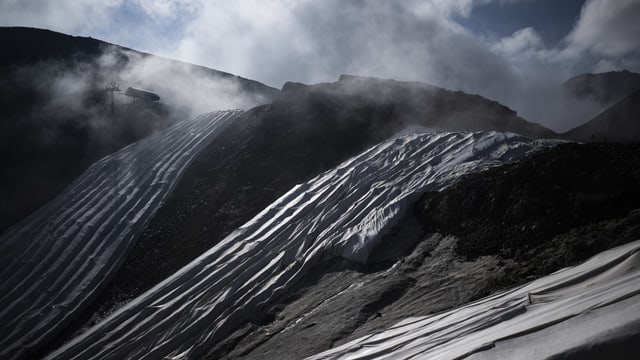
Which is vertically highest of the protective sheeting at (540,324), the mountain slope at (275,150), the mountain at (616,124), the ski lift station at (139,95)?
the ski lift station at (139,95)

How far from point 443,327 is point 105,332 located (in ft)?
18.6

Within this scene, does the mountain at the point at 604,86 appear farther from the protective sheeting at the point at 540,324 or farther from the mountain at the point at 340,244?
the protective sheeting at the point at 540,324

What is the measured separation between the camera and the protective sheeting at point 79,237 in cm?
864

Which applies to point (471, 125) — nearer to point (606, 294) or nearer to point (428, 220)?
point (428, 220)

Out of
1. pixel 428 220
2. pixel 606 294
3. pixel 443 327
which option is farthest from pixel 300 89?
pixel 606 294

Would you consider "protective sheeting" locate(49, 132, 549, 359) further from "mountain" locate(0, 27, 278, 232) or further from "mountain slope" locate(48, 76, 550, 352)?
"mountain" locate(0, 27, 278, 232)

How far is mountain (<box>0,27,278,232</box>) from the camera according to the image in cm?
1407

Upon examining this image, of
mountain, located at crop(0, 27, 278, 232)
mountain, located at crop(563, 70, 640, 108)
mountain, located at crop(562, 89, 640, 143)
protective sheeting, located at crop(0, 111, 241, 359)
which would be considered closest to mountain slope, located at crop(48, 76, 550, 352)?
protective sheeting, located at crop(0, 111, 241, 359)

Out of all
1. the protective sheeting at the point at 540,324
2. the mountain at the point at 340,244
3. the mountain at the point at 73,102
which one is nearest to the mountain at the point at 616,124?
the mountain at the point at 340,244

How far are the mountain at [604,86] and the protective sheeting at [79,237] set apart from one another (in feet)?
50.1

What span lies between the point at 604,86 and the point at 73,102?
21.4 metres

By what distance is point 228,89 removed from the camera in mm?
23109

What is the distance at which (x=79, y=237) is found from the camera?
34.1 ft

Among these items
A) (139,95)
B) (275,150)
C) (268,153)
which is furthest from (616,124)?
(139,95)
